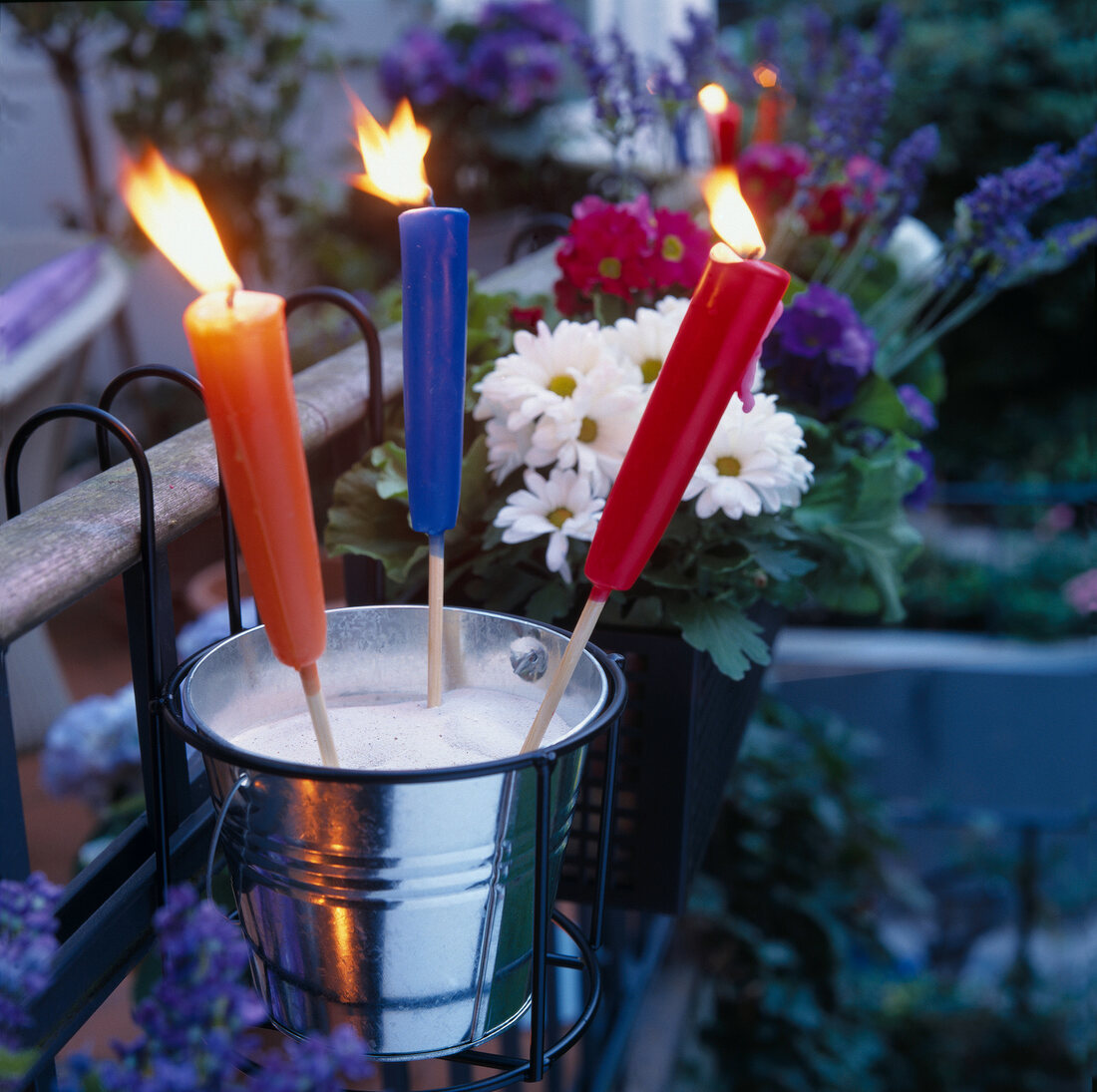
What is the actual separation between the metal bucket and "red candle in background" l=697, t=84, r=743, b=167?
64 cm

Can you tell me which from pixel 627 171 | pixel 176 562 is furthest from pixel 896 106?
pixel 627 171

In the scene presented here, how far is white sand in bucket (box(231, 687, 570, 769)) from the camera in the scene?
531 mm

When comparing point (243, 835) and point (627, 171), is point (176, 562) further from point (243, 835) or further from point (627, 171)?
point (243, 835)

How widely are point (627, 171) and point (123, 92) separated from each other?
263cm

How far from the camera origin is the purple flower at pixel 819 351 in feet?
3.13

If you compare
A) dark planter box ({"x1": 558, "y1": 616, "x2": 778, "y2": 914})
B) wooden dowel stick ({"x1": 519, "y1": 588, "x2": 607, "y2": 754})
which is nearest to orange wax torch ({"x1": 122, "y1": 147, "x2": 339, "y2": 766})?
wooden dowel stick ({"x1": 519, "y1": 588, "x2": 607, "y2": 754})

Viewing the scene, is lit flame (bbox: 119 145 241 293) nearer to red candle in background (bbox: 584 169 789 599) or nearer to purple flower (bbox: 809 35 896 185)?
red candle in background (bbox: 584 169 789 599)

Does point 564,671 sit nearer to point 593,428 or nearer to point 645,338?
point 593,428

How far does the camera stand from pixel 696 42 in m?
1.49

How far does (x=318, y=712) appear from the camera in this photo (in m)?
0.48

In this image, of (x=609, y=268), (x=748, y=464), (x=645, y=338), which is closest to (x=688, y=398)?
(x=748, y=464)

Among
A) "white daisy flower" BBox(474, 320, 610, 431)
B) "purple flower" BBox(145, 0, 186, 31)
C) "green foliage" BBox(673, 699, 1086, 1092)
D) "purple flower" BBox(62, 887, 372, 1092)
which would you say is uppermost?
"purple flower" BBox(145, 0, 186, 31)

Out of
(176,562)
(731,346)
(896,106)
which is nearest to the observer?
(731,346)

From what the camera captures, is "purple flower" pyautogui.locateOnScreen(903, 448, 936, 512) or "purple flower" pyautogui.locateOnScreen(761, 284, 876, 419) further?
"purple flower" pyautogui.locateOnScreen(903, 448, 936, 512)
